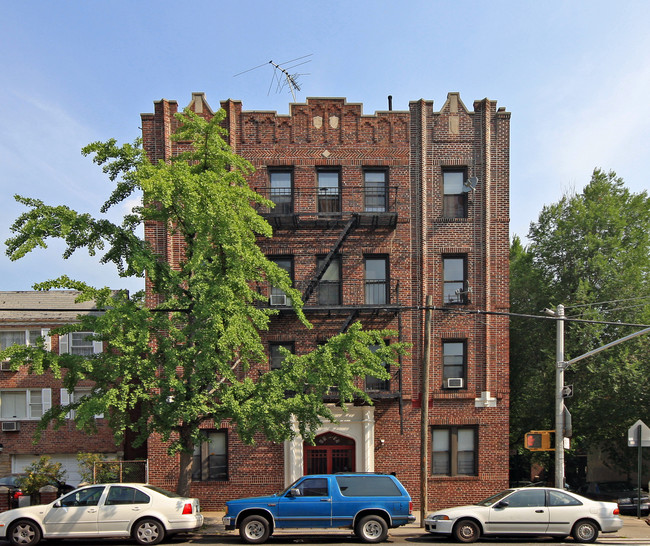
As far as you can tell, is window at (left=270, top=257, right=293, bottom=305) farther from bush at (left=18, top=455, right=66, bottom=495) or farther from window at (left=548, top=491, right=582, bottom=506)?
window at (left=548, top=491, right=582, bottom=506)

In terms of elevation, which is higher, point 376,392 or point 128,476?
point 376,392

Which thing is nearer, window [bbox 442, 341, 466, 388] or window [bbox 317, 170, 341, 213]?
window [bbox 442, 341, 466, 388]

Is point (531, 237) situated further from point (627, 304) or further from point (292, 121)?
point (292, 121)

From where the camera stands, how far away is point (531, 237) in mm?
31922

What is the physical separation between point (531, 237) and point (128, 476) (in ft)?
69.5

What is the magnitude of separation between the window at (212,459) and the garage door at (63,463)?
6575 millimetres

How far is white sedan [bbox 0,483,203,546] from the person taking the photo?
1574 centimetres

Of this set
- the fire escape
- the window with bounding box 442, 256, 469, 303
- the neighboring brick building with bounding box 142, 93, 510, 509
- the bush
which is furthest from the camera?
the window with bounding box 442, 256, 469, 303

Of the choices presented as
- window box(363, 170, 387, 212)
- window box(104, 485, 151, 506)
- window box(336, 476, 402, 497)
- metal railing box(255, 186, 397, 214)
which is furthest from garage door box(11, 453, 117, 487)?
window box(363, 170, 387, 212)

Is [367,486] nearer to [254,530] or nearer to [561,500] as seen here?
[254,530]

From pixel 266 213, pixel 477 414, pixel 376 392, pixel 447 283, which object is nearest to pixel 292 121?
pixel 266 213

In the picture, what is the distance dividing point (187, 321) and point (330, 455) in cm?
820

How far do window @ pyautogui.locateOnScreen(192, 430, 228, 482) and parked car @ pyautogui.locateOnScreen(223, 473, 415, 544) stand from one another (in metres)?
7.02

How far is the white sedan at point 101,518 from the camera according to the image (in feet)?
51.6
